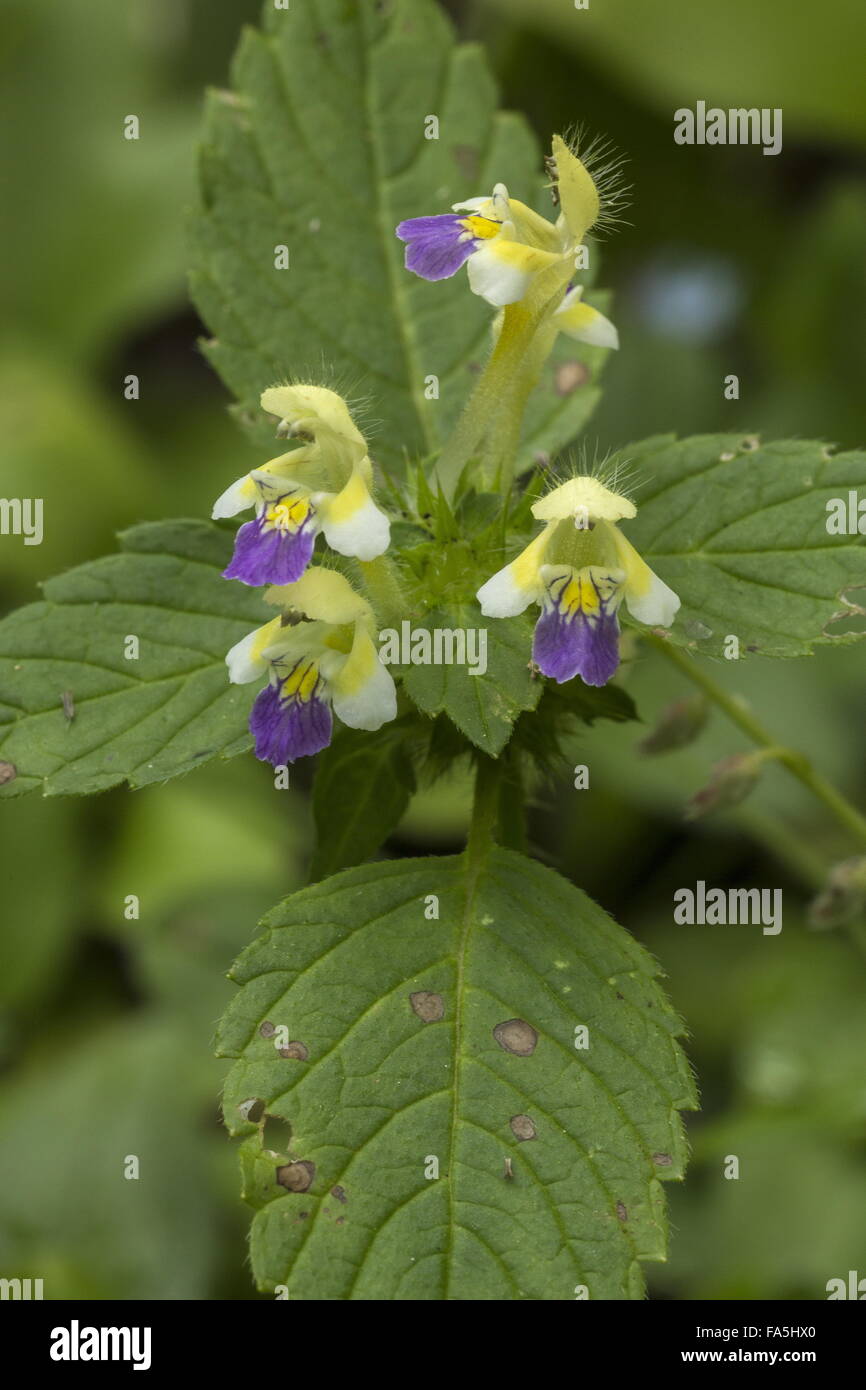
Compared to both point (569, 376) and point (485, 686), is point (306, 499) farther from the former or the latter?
point (569, 376)

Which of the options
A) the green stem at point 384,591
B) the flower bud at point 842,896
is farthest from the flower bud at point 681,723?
the green stem at point 384,591

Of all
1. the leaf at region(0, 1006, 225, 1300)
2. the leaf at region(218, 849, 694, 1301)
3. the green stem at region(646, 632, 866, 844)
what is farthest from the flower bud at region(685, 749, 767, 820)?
the leaf at region(0, 1006, 225, 1300)

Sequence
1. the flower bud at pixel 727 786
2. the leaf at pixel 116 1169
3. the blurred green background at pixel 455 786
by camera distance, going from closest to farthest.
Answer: the flower bud at pixel 727 786 → the leaf at pixel 116 1169 → the blurred green background at pixel 455 786

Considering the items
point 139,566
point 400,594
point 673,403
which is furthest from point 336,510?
point 673,403

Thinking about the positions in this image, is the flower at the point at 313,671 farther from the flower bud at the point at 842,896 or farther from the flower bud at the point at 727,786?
the flower bud at the point at 842,896

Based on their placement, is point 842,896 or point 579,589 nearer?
point 579,589

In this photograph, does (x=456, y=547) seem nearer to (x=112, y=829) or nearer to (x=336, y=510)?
(x=336, y=510)

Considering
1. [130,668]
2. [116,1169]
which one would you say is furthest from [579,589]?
[116,1169]
